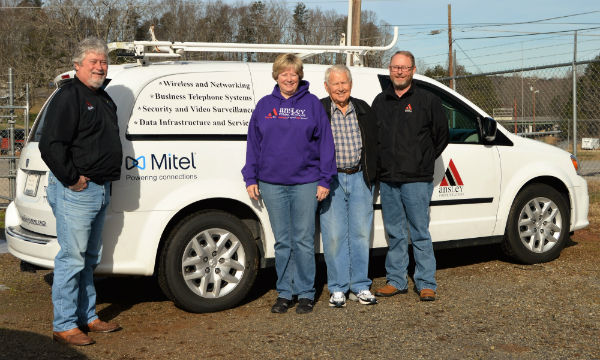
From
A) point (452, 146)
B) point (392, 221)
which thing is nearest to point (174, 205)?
point (392, 221)

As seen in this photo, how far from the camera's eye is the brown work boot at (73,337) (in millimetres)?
4195

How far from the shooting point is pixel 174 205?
4660 millimetres

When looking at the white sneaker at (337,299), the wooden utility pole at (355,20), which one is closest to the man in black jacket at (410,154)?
the white sneaker at (337,299)

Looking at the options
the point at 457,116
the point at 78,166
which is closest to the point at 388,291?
the point at 457,116

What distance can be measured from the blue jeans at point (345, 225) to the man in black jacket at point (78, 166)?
64.8 inches

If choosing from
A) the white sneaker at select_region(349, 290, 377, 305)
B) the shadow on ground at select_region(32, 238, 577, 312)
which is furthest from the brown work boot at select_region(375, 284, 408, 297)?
the shadow on ground at select_region(32, 238, 577, 312)

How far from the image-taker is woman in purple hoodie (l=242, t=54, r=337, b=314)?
4.71 meters

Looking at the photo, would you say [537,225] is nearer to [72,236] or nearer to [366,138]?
[366,138]

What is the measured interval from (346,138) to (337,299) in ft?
4.00

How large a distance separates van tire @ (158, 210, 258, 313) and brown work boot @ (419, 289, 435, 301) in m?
1.33

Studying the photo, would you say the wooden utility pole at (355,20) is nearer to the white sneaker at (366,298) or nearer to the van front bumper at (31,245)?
the white sneaker at (366,298)

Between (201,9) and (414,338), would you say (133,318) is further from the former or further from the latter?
(201,9)

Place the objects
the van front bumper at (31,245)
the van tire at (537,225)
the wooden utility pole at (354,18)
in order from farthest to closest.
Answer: the wooden utility pole at (354,18) → the van tire at (537,225) → the van front bumper at (31,245)

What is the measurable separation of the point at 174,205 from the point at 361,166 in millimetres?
1434
